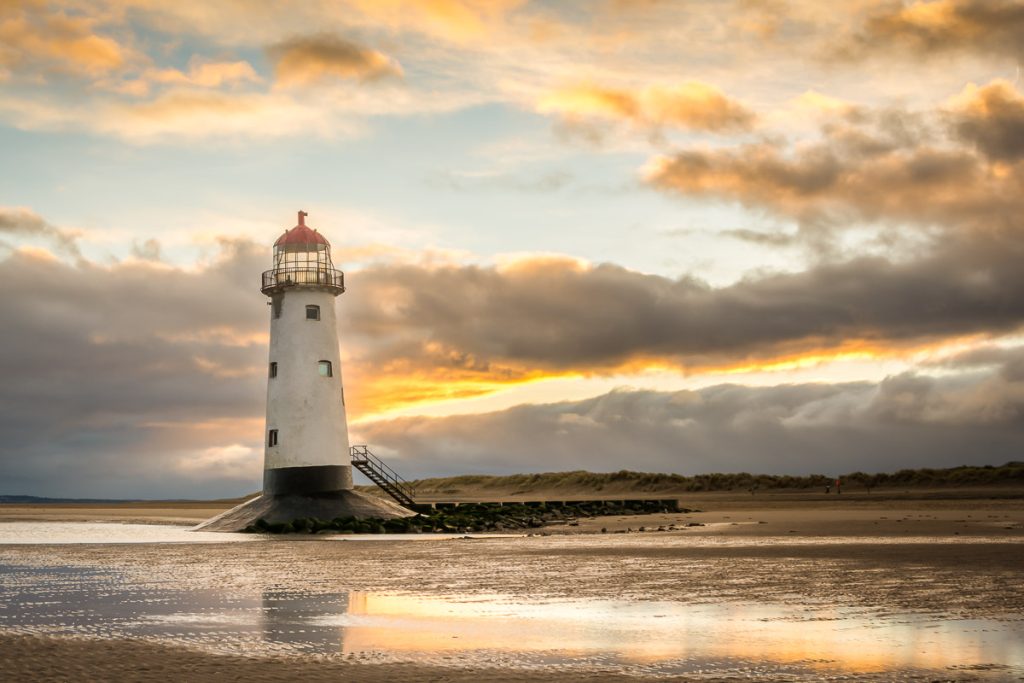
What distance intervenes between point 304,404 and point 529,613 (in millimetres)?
27369

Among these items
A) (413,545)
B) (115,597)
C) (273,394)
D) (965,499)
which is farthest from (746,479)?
(115,597)

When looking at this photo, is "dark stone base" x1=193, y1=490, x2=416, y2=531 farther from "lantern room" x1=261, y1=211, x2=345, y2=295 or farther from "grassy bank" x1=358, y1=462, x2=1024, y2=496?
"grassy bank" x1=358, y1=462, x2=1024, y2=496

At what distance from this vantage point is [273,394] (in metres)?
40.8

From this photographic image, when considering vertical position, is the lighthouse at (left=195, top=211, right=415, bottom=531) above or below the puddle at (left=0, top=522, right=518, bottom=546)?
above

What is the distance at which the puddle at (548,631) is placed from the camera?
408 inches

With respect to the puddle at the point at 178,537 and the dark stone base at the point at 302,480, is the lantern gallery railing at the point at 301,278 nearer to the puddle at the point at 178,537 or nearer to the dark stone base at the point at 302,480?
the dark stone base at the point at 302,480

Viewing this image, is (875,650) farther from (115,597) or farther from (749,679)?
(115,597)

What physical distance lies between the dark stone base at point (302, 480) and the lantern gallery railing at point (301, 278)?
724 centimetres

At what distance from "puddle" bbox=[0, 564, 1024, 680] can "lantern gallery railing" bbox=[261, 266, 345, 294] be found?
24766 mm

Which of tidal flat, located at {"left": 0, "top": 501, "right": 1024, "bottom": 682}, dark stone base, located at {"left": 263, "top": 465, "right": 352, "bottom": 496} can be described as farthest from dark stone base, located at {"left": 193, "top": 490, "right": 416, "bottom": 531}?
tidal flat, located at {"left": 0, "top": 501, "right": 1024, "bottom": 682}

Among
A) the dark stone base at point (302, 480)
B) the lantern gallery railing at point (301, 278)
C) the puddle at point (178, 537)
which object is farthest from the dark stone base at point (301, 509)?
the lantern gallery railing at point (301, 278)

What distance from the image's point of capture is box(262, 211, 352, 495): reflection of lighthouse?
4025 cm

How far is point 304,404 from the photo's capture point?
4031cm

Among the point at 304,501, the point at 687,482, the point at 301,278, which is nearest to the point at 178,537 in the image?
the point at 304,501
